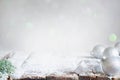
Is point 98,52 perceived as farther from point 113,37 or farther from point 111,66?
point 113,37

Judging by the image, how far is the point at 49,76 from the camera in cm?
142

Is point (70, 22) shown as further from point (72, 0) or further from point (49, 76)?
point (49, 76)

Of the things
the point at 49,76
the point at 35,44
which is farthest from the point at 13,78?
the point at 35,44

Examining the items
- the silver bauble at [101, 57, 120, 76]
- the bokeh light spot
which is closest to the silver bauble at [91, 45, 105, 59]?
the silver bauble at [101, 57, 120, 76]

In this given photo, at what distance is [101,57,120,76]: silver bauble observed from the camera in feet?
4.82

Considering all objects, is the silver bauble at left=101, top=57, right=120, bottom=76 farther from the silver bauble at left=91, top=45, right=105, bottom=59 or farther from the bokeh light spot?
the bokeh light spot

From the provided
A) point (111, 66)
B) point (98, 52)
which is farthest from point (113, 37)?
point (111, 66)

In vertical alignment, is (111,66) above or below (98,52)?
below

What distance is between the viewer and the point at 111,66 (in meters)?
1.47

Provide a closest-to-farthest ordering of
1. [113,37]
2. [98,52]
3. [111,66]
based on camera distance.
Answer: [111,66], [98,52], [113,37]

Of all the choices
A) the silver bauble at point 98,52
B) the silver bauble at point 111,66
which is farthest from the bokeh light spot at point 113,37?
the silver bauble at point 111,66

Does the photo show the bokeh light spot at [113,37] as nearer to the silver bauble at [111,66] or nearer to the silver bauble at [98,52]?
the silver bauble at [98,52]

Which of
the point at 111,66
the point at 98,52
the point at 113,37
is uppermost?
the point at 113,37

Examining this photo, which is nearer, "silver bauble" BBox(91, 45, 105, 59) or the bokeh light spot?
"silver bauble" BBox(91, 45, 105, 59)
